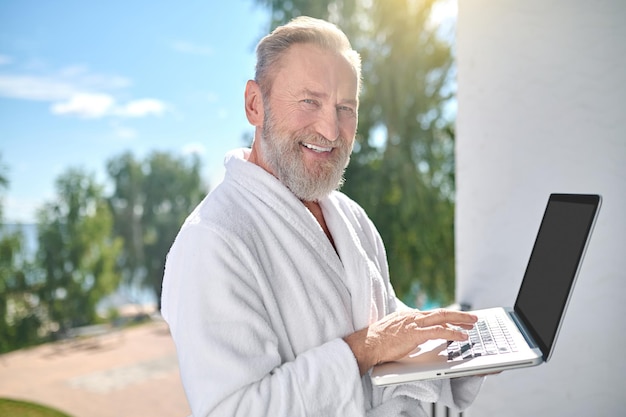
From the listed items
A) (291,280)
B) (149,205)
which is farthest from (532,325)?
(149,205)

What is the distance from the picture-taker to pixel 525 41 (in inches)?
67.9

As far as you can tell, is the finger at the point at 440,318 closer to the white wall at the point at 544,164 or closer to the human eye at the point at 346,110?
the human eye at the point at 346,110

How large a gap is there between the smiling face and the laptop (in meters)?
0.36

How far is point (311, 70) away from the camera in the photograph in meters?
0.94

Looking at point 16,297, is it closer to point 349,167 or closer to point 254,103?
point 349,167

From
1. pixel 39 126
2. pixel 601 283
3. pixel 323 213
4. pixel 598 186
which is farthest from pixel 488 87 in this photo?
pixel 39 126

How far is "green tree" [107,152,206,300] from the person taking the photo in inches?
738

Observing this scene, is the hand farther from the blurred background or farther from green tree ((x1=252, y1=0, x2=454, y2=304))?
green tree ((x1=252, y1=0, x2=454, y2=304))

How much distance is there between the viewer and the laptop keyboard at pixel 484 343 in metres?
0.88

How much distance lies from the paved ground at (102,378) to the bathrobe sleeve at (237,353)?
7.51 m

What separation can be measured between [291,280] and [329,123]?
275 mm

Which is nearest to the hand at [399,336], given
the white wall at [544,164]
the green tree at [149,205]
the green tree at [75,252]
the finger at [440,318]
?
the finger at [440,318]

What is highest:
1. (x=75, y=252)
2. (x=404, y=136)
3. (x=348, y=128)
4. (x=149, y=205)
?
(x=348, y=128)

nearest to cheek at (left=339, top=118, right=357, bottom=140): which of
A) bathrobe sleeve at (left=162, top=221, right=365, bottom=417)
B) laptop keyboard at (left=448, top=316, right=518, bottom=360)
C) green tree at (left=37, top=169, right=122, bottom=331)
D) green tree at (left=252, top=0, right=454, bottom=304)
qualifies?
bathrobe sleeve at (left=162, top=221, right=365, bottom=417)
